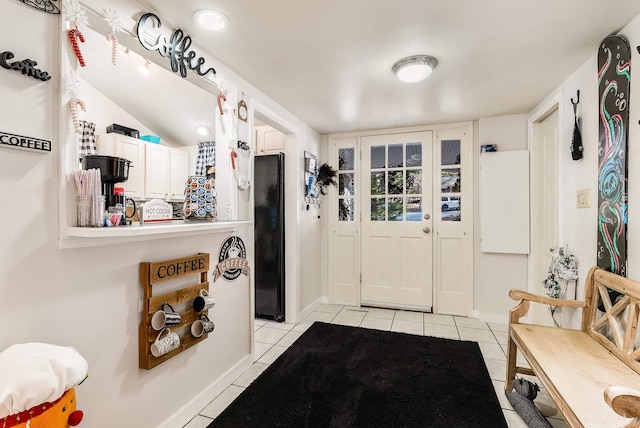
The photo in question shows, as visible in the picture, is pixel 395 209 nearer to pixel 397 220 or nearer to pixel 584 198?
pixel 397 220

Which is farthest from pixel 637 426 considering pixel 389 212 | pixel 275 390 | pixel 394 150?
pixel 394 150

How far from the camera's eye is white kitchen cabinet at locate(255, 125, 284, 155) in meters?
3.62

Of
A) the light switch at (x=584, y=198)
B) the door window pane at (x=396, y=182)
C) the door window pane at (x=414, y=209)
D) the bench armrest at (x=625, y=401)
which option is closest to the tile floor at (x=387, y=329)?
the bench armrest at (x=625, y=401)

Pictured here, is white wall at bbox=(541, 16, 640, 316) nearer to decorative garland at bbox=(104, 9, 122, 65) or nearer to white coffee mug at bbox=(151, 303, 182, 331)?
white coffee mug at bbox=(151, 303, 182, 331)

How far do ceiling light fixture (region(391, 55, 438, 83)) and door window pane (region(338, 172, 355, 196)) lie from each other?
6.37ft

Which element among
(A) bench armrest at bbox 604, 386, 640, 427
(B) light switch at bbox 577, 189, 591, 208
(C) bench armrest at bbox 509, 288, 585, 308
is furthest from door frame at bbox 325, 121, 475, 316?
(A) bench armrest at bbox 604, 386, 640, 427

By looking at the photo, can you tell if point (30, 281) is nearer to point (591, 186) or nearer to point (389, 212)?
point (591, 186)

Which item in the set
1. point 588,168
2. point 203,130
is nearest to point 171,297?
point 203,130

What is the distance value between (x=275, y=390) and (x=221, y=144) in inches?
69.9

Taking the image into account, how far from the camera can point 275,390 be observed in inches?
83.8

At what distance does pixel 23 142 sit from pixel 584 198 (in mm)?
3078

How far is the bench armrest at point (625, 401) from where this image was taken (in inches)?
37.4

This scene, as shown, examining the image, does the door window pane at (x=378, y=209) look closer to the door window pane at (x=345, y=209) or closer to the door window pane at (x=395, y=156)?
the door window pane at (x=345, y=209)

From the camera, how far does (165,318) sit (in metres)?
1.64
